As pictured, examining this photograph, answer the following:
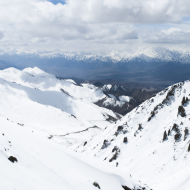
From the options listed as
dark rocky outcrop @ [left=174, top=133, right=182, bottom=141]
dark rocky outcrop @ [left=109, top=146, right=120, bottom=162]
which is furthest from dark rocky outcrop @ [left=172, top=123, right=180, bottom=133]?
dark rocky outcrop @ [left=109, top=146, right=120, bottom=162]

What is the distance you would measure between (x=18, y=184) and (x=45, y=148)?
9.91 m

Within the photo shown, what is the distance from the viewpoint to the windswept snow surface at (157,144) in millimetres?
29312

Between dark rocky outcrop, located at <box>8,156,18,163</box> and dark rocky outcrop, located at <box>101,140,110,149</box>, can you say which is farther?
dark rocky outcrop, located at <box>101,140,110,149</box>

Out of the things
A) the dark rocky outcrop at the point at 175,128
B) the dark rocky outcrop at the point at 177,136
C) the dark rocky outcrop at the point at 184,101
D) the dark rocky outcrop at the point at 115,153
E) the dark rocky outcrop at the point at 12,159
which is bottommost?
the dark rocky outcrop at the point at 115,153

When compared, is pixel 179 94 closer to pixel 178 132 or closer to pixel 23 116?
pixel 178 132

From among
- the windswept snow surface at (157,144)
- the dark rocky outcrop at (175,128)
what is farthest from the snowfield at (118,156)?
the dark rocky outcrop at (175,128)

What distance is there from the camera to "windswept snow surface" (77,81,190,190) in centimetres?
2931

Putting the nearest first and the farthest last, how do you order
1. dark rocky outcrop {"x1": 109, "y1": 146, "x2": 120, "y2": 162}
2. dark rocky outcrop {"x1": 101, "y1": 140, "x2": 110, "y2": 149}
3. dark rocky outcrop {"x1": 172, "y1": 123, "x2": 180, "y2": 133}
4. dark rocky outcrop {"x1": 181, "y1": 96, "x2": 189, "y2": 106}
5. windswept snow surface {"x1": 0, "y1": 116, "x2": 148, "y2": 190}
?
1. windswept snow surface {"x1": 0, "y1": 116, "x2": 148, "y2": 190}
2. dark rocky outcrop {"x1": 172, "y1": 123, "x2": 180, "y2": 133}
3. dark rocky outcrop {"x1": 109, "y1": 146, "x2": 120, "y2": 162}
4. dark rocky outcrop {"x1": 181, "y1": 96, "x2": 189, "y2": 106}
5. dark rocky outcrop {"x1": 101, "y1": 140, "x2": 110, "y2": 149}

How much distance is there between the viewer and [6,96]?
150m

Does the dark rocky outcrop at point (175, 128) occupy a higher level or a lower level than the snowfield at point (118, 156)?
higher

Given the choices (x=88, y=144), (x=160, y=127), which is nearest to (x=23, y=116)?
(x=88, y=144)

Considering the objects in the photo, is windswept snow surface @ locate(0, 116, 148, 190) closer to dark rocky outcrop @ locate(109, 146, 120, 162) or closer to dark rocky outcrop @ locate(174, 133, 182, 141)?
dark rocky outcrop @ locate(174, 133, 182, 141)

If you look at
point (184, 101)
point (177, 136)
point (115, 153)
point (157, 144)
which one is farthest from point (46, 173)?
point (184, 101)

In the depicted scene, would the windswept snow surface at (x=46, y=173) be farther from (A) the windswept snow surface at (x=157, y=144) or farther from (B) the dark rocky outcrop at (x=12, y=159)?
(A) the windswept snow surface at (x=157, y=144)
